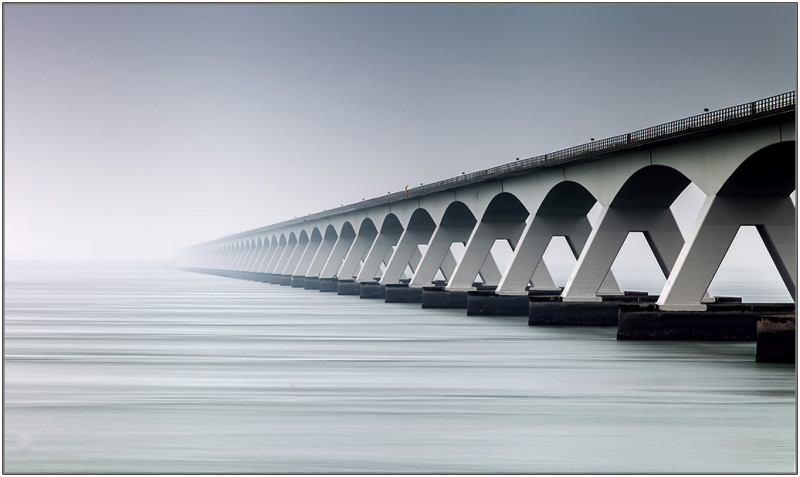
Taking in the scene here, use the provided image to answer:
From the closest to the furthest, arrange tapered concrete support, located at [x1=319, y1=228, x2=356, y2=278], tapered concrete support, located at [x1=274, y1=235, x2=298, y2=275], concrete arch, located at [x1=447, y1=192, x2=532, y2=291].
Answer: concrete arch, located at [x1=447, y1=192, x2=532, y2=291] → tapered concrete support, located at [x1=319, y1=228, x2=356, y2=278] → tapered concrete support, located at [x1=274, y1=235, x2=298, y2=275]

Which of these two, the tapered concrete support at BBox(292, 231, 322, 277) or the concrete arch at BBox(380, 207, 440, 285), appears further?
the tapered concrete support at BBox(292, 231, 322, 277)

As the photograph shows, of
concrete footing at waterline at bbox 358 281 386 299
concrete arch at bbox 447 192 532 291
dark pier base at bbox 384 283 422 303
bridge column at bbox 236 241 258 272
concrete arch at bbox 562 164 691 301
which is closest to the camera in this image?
concrete arch at bbox 562 164 691 301

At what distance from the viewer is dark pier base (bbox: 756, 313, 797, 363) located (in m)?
32.8

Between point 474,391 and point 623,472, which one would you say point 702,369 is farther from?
point 623,472

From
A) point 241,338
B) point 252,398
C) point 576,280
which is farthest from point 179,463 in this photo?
point 576,280

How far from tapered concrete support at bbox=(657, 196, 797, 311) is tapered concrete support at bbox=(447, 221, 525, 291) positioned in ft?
84.5

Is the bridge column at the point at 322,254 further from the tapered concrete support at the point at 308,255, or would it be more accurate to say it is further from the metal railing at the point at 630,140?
the metal railing at the point at 630,140

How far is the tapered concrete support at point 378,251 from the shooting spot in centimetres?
9681

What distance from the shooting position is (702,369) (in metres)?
33.0

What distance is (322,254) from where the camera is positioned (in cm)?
12181

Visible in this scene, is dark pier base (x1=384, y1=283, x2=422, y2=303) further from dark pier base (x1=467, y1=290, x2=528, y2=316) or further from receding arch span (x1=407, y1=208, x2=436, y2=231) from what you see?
dark pier base (x1=467, y1=290, x2=528, y2=316)

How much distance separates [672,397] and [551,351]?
1253 cm

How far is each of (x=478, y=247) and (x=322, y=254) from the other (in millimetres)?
54928

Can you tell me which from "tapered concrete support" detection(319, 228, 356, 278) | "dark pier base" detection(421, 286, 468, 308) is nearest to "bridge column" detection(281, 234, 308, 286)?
"tapered concrete support" detection(319, 228, 356, 278)
